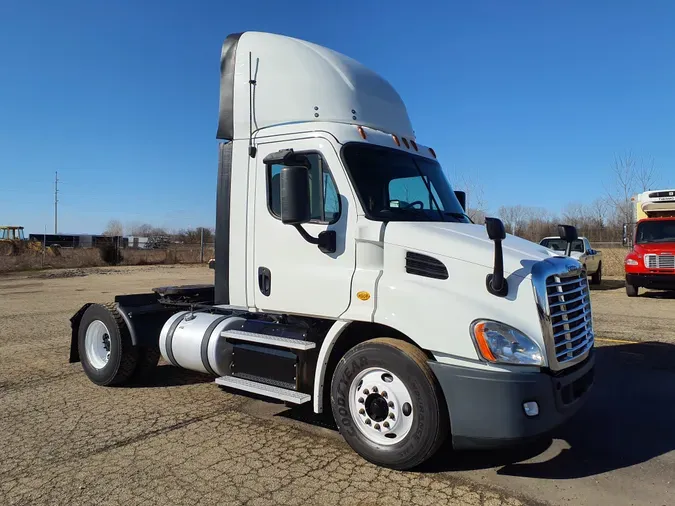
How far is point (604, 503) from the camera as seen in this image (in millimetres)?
3549

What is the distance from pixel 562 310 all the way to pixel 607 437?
1669 millimetres

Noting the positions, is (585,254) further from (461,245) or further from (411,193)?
(461,245)

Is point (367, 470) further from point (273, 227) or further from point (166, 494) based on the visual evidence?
point (273, 227)

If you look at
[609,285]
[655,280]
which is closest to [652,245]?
[655,280]

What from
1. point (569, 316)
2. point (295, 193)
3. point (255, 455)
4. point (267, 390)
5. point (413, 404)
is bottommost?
point (255, 455)

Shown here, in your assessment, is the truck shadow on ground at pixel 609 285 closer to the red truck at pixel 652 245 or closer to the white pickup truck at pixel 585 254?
the white pickup truck at pixel 585 254

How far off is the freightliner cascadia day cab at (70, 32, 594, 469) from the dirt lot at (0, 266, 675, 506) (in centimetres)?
38

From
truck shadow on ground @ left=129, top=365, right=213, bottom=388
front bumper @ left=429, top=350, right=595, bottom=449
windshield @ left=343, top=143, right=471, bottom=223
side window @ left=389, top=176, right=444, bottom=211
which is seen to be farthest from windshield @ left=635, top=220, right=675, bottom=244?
truck shadow on ground @ left=129, top=365, right=213, bottom=388

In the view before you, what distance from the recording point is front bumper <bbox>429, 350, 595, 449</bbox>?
360cm

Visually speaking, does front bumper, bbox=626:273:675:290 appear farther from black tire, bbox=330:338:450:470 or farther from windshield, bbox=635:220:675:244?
black tire, bbox=330:338:450:470

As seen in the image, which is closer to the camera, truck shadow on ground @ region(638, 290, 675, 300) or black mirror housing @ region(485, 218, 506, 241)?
black mirror housing @ region(485, 218, 506, 241)

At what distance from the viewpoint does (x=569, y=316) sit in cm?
408

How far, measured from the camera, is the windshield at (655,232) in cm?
1569

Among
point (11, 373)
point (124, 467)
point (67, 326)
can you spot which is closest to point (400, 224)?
point (124, 467)
